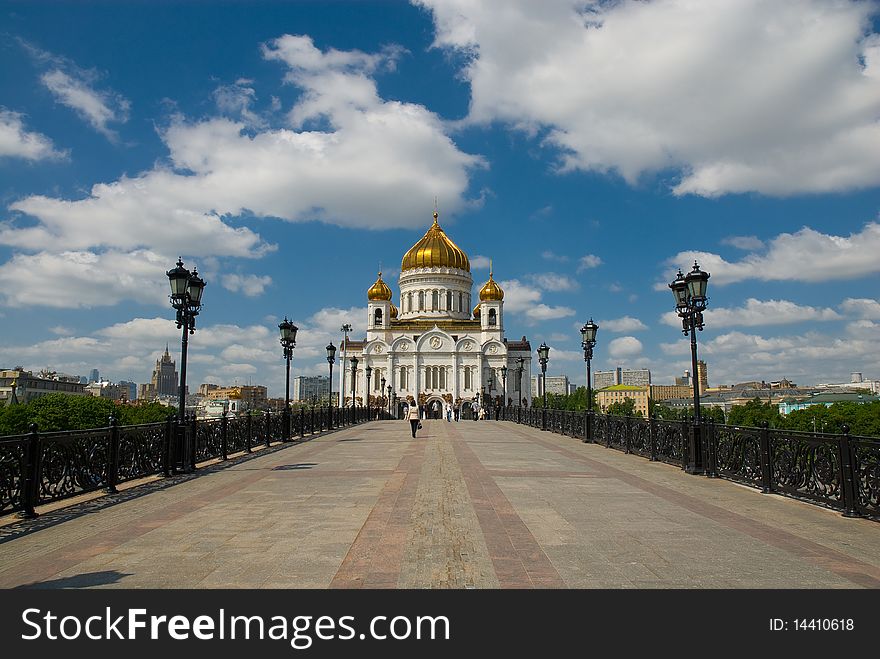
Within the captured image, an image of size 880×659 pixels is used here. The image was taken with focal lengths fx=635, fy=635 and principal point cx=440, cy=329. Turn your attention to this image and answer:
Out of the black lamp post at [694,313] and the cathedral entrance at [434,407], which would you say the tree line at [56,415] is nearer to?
the cathedral entrance at [434,407]

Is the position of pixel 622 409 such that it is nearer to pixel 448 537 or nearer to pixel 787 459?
pixel 787 459

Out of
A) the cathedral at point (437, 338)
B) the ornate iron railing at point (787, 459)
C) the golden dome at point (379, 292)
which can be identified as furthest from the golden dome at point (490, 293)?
the ornate iron railing at point (787, 459)

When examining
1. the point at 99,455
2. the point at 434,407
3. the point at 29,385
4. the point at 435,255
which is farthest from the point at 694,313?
the point at 29,385

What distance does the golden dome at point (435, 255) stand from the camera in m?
76.2

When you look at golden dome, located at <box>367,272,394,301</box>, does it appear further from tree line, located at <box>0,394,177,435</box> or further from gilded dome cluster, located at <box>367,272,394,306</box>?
tree line, located at <box>0,394,177,435</box>

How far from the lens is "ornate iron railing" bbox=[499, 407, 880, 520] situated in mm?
8039

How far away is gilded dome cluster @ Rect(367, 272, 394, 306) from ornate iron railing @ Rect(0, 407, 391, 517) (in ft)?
199

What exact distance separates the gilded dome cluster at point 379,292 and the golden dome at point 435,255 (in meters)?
3.10

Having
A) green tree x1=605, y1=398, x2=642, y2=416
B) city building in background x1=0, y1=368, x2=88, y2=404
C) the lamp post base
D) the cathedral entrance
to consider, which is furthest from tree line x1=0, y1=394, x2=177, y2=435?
city building in background x1=0, y1=368, x2=88, y2=404

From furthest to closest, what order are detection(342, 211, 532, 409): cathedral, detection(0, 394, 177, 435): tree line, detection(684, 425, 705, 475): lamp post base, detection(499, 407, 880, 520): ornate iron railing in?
detection(342, 211, 532, 409): cathedral
detection(0, 394, 177, 435): tree line
detection(684, 425, 705, 475): lamp post base
detection(499, 407, 880, 520): ornate iron railing

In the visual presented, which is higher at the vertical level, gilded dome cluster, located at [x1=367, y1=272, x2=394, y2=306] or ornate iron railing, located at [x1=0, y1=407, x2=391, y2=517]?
gilded dome cluster, located at [x1=367, y1=272, x2=394, y2=306]
